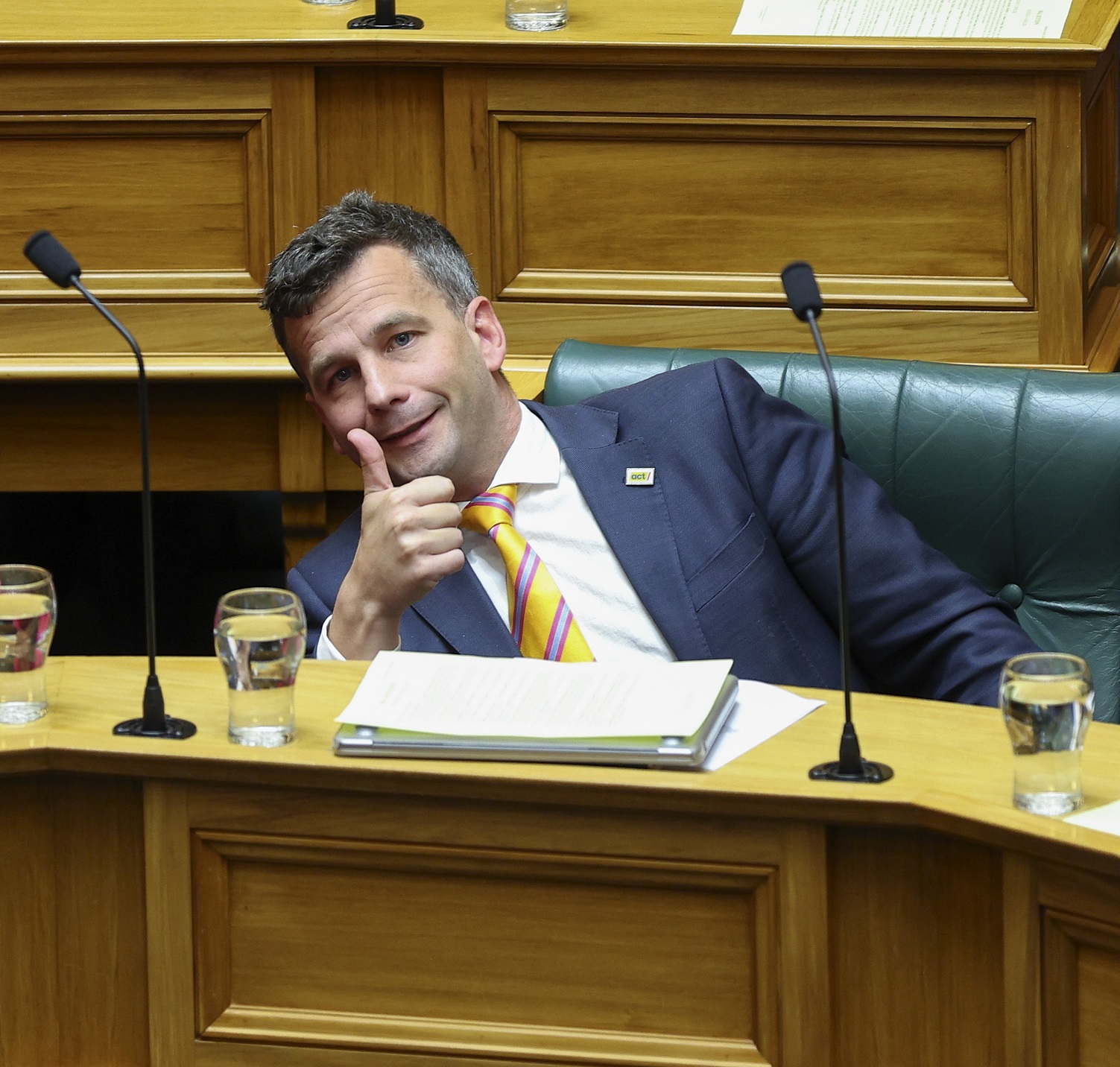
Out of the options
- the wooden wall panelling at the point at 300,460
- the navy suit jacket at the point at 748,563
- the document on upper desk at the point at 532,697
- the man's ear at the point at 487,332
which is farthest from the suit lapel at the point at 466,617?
the wooden wall panelling at the point at 300,460

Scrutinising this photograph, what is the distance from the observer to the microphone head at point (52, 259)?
4.47 feet

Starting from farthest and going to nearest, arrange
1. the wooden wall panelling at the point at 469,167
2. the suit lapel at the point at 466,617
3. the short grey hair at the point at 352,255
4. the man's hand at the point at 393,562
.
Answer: the wooden wall panelling at the point at 469,167 → the short grey hair at the point at 352,255 → the suit lapel at the point at 466,617 → the man's hand at the point at 393,562

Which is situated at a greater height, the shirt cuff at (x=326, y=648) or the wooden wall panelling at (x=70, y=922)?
the shirt cuff at (x=326, y=648)

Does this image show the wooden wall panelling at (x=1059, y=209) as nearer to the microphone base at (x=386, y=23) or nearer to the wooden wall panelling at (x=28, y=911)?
the microphone base at (x=386, y=23)

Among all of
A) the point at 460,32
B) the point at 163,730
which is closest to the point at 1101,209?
the point at 460,32

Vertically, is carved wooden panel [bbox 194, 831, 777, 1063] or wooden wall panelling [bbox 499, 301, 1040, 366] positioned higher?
wooden wall panelling [bbox 499, 301, 1040, 366]

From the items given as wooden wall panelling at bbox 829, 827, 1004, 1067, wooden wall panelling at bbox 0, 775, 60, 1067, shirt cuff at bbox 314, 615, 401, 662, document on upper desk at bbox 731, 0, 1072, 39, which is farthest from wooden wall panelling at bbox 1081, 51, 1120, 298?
wooden wall panelling at bbox 0, 775, 60, 1067

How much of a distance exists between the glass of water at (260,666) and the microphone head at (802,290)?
452mm

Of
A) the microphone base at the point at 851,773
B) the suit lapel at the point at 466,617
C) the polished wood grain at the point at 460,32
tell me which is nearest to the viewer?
the microphone base at the point at 851,773

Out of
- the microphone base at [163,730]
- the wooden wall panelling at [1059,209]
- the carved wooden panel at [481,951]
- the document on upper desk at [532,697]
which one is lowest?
the carved wooden panel at [481,951]

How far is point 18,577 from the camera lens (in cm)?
146

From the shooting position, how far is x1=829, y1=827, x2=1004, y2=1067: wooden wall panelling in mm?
1192

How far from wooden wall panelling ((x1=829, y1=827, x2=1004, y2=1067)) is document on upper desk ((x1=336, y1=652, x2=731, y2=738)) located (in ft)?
0.53

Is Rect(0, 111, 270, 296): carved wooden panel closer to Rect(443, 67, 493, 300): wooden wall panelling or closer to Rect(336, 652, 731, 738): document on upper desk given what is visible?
Rect(443, 67, 493, 300): wooden wall panelling
